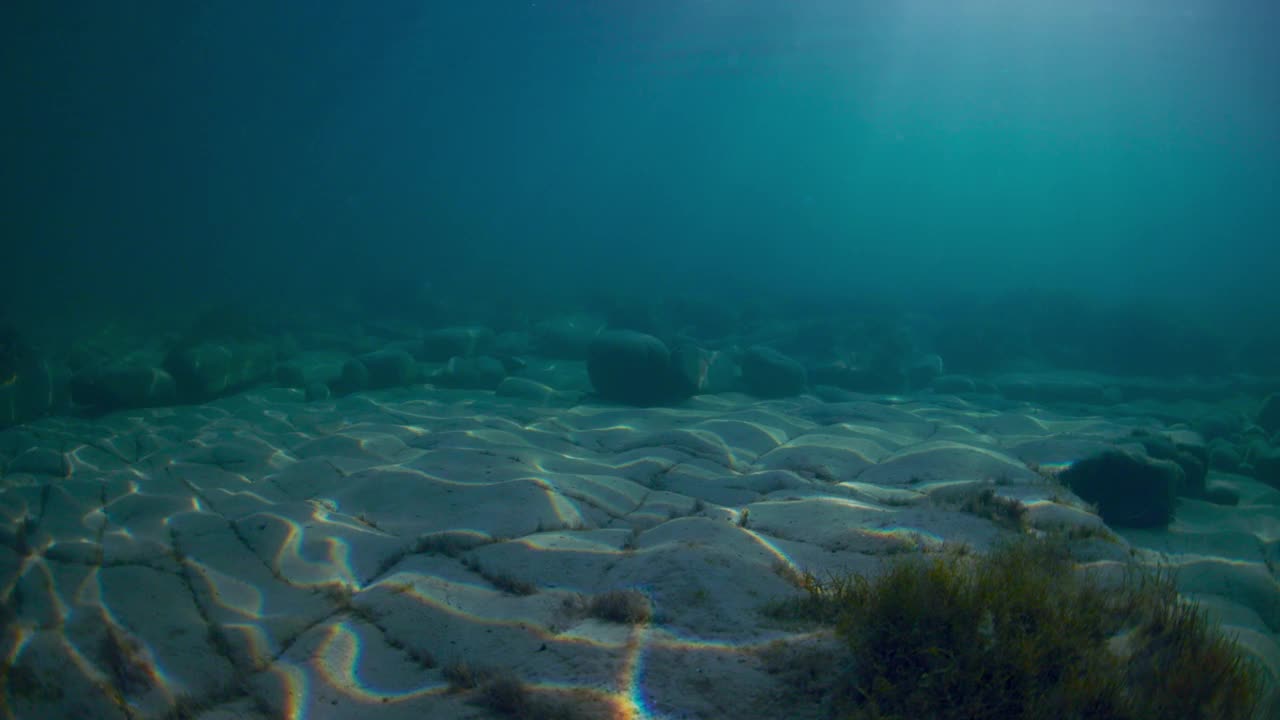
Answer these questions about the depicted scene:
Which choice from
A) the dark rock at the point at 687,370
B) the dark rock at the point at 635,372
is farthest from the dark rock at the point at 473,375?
the dark rock at the point at 687,370

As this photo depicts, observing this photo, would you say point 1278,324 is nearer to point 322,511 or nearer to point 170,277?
point 322,511

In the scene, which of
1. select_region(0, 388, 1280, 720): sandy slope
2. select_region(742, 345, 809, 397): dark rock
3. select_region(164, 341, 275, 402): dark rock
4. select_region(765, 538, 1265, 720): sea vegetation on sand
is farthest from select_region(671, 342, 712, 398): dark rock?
select_region(164, 341, 275, 402): dark rock

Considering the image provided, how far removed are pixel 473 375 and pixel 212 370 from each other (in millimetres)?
4831

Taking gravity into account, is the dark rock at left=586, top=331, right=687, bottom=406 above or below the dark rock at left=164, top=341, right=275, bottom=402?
above

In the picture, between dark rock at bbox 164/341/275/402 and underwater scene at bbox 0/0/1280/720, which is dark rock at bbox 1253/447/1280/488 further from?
dark rock at bbox 164/341/275/402

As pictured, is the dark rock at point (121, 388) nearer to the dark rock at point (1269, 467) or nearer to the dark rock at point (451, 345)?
the dark rock at point (451, 345)

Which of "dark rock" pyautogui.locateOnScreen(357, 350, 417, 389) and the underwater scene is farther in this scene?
"dark rock" pyautogui.locateOnScreen(357, 350, 417, 389)

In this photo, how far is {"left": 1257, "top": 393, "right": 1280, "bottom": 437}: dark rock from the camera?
10.4m

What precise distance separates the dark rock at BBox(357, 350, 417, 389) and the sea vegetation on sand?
37.1ft

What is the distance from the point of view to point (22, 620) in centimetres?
322

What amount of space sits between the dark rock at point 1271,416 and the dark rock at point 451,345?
1632cm

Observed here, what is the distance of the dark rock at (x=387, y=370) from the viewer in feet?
39.3

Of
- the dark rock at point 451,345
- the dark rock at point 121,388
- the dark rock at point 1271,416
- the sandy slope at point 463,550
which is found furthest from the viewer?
the dark rock at point 451,345

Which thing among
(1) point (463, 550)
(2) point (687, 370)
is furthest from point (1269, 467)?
(1) point (463, 550)
